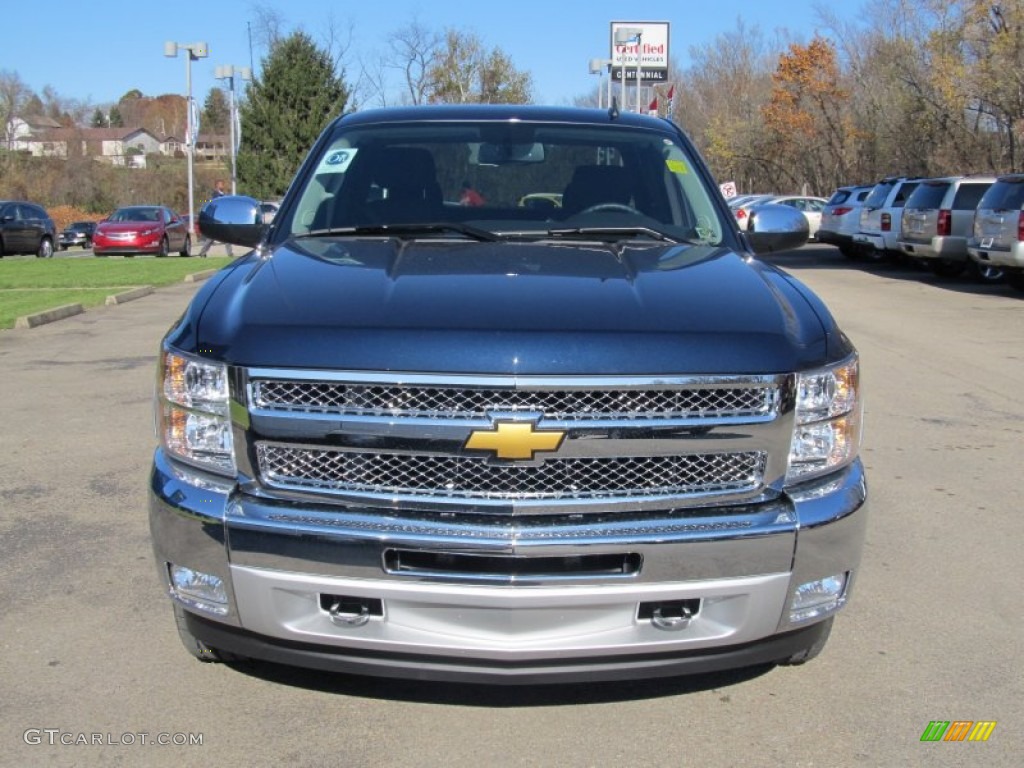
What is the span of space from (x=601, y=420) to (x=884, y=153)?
4248 centimetres

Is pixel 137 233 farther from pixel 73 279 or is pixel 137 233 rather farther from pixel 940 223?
pixel 940 223

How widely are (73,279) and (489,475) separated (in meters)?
19.4

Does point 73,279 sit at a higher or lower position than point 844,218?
lower

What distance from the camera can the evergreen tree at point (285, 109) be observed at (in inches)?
1766

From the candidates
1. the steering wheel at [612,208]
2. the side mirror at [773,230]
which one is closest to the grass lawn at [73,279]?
the steering wheel at [612,208]

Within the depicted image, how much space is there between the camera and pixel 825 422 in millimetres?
3230

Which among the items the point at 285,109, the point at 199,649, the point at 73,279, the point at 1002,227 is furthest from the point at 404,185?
the point at 285,109

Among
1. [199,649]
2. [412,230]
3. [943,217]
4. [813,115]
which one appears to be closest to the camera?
[199,649]

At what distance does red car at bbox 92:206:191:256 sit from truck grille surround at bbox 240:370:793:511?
1181 inches

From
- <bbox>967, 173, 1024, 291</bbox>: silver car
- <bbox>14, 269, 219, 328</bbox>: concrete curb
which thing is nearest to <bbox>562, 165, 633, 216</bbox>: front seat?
<bbox>14, 269, 219, 328</bbox>: concrete curb

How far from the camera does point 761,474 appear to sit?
311 cm

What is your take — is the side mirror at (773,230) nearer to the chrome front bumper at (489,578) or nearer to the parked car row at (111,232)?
the chrome front bumper at (489,578)

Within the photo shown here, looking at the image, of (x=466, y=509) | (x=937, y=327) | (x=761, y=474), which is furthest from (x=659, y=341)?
(x=937, y=327)

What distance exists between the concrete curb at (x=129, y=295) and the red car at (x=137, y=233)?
45.8ft
